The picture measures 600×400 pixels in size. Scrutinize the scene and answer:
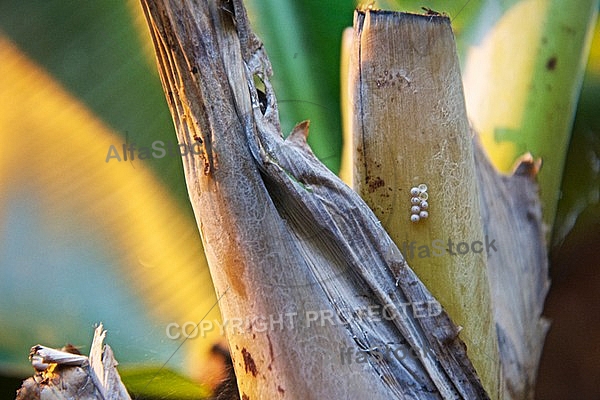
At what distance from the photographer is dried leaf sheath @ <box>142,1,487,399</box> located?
0.33 metres

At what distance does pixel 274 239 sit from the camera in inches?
13.1

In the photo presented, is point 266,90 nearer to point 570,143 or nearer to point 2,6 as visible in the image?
point 2,6

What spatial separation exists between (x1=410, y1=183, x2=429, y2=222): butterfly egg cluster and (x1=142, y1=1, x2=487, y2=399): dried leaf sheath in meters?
0.04

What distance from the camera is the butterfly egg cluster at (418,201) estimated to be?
15.4 inches

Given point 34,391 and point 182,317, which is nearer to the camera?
point 34,391

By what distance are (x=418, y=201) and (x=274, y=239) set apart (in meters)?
0.11

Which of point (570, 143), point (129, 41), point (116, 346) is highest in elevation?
point (129, 41)

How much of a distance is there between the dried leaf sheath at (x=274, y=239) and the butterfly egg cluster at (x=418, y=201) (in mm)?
42

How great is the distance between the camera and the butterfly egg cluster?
0.39 meters

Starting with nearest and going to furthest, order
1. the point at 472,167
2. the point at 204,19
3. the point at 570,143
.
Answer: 1. the point at 204,19
2. the point at 472,167
3. the point at 570,143

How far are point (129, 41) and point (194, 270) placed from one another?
0.17 meters

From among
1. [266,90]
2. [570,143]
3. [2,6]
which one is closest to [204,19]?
[266,90]

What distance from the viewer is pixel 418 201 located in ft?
1.28

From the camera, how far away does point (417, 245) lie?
0.40 m
